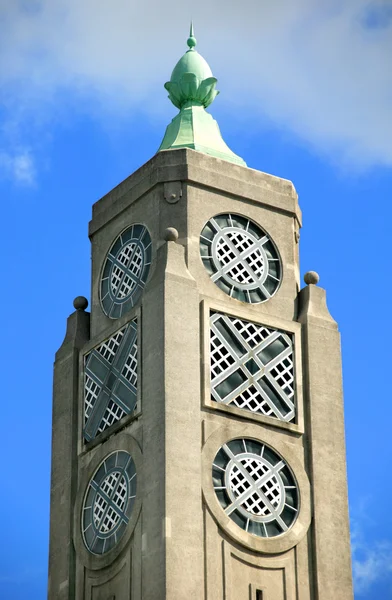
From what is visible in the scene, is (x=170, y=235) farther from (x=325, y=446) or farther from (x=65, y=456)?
(x=325, y=446)

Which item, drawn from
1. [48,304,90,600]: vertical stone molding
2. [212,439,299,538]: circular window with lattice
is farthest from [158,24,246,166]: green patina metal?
[212,439,299,538]: circular window with lattice

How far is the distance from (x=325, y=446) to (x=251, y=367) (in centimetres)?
273

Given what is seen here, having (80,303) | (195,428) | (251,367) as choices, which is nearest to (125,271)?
(80,303)

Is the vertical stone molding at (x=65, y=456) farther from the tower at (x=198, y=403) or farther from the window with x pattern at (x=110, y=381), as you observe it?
the window with x pattern at (x=110, y=381)

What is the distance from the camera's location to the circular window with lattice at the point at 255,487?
5488 centimetres

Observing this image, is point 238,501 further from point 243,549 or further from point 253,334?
point 253,334

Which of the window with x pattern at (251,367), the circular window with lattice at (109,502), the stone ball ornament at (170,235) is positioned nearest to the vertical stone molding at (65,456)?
Result: the circular window with lattice at (109,502)

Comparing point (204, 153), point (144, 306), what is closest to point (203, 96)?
point (204, 153)

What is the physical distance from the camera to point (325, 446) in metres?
57.0

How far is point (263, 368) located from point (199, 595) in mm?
6792

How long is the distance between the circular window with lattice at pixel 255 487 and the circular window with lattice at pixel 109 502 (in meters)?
2.21

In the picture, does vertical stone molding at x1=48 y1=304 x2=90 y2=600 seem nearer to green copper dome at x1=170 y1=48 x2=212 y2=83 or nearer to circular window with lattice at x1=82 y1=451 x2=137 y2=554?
circular window with lattice at x1=82 y1=451 x2=137 y2=554

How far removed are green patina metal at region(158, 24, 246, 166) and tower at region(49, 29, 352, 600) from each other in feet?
0.26

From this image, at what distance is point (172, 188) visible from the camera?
58.4 metres
